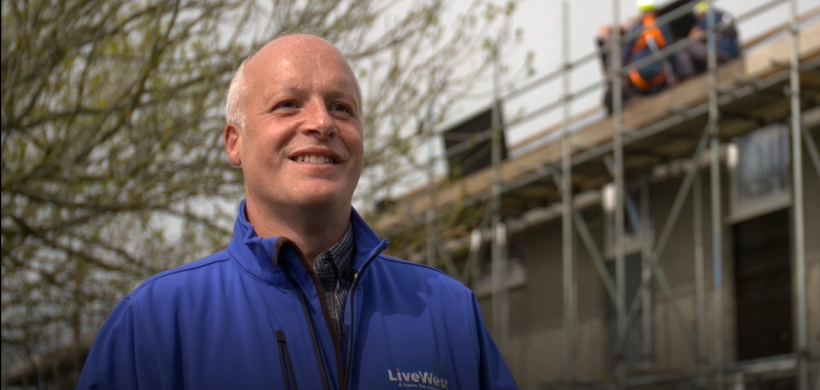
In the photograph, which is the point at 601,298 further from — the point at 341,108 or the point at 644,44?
the point at 341,108

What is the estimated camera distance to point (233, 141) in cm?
244

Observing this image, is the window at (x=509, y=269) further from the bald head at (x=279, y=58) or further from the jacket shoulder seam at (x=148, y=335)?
the jacket shoulder seam at (x=148, y=335)

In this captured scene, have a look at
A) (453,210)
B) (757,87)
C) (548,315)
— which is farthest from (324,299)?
(548,315)

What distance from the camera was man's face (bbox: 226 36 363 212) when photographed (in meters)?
2.25

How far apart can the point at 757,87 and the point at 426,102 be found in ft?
11.9

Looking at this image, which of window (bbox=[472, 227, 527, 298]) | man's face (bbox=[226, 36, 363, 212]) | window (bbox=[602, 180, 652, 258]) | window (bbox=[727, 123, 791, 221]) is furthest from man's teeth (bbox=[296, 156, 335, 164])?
window (bbox=[472, 227, 527, 298])

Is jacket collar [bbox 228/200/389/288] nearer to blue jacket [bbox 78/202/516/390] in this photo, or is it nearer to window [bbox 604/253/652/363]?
blue jacket [bbox 78/202/516/390]

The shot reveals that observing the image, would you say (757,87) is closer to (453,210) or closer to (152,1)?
(453,210)

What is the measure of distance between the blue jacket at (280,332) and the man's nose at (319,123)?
0.65ft

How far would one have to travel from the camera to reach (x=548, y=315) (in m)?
14.8

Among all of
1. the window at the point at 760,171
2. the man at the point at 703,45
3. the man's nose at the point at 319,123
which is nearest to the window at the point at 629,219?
the window at the point at 760,171

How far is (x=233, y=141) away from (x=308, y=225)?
0.29m

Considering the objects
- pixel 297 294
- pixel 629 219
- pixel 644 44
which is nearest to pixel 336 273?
pixel 297 294

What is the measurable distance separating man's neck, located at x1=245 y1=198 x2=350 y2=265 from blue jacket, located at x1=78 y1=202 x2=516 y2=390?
48 millimetres
